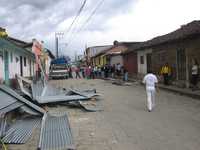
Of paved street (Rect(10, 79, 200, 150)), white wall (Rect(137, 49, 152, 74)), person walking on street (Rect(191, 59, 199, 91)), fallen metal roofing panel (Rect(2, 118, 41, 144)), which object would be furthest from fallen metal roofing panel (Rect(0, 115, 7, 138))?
white wall (Rect(137, 49, 152, 74))

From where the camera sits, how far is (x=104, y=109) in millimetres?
14227

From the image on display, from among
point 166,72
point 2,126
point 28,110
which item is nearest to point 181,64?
point 166,72

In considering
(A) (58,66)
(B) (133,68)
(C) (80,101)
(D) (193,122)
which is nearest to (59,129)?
(D) (193,122)

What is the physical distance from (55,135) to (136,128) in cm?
239

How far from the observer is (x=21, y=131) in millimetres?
9594

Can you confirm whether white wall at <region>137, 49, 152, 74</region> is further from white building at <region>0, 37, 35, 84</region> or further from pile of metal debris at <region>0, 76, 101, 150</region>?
pile of metal debris at <region>0, 76, 101, 150</region>

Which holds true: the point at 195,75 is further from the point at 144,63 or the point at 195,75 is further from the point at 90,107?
the point at 144,63

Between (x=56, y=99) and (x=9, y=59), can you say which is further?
(x=9, y=59)

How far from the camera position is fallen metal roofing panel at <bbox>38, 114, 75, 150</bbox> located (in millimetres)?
7555

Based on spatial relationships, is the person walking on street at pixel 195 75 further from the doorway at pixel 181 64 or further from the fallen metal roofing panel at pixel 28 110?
the fallen metal roofing panel at pixel 28 110

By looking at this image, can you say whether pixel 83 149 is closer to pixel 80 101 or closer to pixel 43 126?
pixel 43 126

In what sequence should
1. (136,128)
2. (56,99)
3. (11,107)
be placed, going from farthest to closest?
(56,99) → (11,107) → (136,128)

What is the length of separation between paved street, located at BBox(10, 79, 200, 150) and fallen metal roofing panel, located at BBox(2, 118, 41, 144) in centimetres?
32

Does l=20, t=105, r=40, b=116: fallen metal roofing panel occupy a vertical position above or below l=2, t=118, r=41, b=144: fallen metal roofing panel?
above
